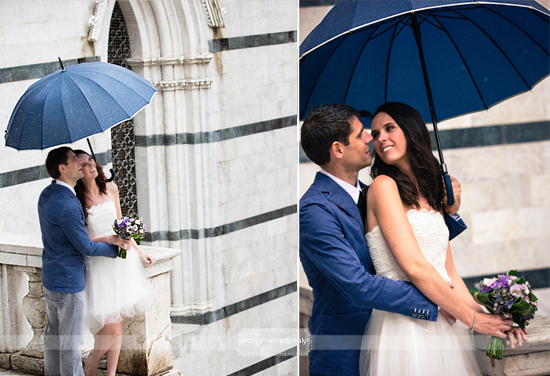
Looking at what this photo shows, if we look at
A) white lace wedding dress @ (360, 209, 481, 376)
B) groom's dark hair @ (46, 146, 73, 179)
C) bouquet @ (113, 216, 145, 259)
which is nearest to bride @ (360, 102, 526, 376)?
white lace wedding dress @ (360, 209, 481, 376)

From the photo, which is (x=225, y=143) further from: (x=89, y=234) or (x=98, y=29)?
(x=89, y=234)

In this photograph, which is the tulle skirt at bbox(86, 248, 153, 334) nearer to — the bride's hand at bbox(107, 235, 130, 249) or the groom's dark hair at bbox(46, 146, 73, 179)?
the bride's hand at bbox(107, 235, 130, 249)

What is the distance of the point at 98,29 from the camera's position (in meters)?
3.97

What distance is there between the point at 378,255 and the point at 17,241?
180 cm

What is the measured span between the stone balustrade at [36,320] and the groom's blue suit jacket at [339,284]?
965 millimetres

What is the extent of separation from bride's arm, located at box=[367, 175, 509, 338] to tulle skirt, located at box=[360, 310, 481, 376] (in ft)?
0.47

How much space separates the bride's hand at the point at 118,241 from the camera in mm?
2803

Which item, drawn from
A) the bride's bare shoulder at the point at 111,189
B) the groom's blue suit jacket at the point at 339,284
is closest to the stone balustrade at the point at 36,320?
the bride's bare shoulder at the point at 111,189

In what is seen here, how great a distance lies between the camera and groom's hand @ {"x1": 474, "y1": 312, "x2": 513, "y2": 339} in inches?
82.4

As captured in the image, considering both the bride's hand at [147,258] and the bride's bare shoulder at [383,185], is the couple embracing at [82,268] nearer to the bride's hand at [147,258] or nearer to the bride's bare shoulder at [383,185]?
the bride's hand at [147,258]

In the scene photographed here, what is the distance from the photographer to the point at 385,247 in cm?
211

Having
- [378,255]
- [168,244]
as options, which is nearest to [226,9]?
[168,244]

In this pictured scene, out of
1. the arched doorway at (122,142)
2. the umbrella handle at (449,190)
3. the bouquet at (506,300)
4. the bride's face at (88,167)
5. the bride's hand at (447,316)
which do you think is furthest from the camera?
the arched doorway at (122,142)

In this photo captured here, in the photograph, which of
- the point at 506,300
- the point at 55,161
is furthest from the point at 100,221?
the point at 506,300
